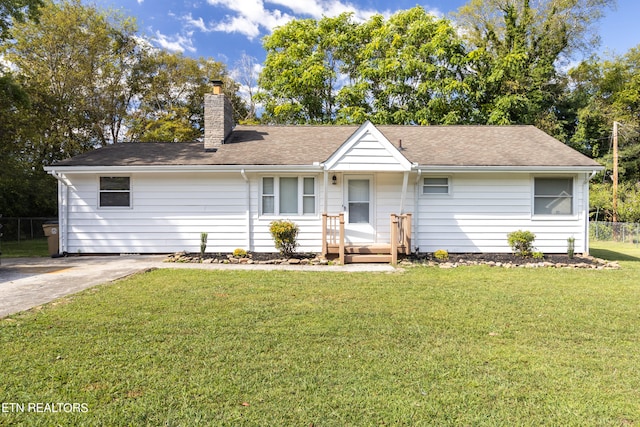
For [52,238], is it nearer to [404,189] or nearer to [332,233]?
[332,233]

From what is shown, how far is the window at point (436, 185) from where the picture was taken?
10.3 m

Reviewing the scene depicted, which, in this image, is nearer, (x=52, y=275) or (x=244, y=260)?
(x=52, y=275)

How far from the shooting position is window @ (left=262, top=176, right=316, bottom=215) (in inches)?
404

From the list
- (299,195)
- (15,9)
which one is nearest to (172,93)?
(15,9)

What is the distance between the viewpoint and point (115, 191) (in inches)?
410

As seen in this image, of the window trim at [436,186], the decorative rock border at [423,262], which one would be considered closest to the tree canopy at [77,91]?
the decorative rock border at [423,262]

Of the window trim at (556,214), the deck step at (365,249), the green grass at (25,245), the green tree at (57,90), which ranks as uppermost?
the green tree at (57,90)

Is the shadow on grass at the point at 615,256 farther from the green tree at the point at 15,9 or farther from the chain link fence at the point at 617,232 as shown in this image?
the green tree at the point at 15,9

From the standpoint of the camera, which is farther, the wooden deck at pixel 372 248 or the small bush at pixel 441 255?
the small bush at pixel 441 255

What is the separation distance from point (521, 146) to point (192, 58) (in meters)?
25.0

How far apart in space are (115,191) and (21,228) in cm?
1066

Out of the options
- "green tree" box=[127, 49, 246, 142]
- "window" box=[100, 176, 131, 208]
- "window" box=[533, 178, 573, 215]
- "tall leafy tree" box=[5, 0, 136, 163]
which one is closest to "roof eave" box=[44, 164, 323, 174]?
"window" box=[100, 176, 131, 208]

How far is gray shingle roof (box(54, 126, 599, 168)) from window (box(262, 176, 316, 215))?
61 cm

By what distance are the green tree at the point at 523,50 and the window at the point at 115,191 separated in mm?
18771
